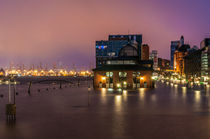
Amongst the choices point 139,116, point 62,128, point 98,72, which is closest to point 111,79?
point 98,72

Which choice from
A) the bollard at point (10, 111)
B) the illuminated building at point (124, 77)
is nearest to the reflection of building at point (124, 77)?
the illuminated building at point (124, 77)

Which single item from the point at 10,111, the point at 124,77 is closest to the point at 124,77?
the point at 124,77

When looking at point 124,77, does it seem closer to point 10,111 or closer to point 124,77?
point 124,77

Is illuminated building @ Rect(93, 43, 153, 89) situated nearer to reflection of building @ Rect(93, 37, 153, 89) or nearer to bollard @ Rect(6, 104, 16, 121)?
reflection of building @ Rect(93, 37, 153, 89)

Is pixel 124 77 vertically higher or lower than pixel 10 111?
higher

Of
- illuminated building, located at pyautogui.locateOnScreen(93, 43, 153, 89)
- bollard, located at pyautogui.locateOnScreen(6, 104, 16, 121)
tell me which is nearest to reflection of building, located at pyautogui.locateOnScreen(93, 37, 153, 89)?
illuminated building, located at pyautogui.locateOnScreen(93, 43, 153, 89)

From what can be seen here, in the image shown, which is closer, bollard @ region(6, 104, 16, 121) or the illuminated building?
bollard @ region(6, 104, 16, 121)

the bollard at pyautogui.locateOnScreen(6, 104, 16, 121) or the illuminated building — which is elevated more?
the illuminated building

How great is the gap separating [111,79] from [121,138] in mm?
60655

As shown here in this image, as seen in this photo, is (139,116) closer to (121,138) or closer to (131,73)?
(121,138)

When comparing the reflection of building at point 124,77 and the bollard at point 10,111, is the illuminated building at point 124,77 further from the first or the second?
the bollard at point 10,111

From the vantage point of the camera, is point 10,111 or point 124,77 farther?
point 124,77

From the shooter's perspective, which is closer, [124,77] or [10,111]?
[10,111]

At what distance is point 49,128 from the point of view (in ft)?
61.8
